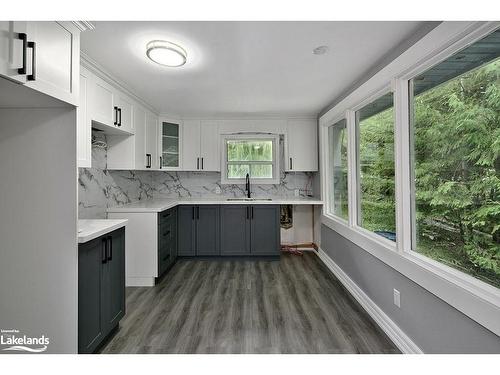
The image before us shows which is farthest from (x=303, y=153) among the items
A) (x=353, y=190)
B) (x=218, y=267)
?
(x=218, y=267)

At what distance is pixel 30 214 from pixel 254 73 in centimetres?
207

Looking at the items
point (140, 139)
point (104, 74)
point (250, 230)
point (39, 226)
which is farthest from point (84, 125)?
point (250, 230)

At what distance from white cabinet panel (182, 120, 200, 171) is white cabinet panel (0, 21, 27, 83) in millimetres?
3044

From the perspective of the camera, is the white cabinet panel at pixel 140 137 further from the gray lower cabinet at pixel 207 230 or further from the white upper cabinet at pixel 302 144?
the white upper cabinet at pixel 302 144

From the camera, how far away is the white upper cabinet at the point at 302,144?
13.8ft

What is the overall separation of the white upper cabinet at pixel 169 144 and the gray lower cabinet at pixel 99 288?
2.15m

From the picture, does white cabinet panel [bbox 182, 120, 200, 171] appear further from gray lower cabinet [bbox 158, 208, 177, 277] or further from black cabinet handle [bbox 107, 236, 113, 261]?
black cabinet handle [bbox 107, 236, 113, 261]

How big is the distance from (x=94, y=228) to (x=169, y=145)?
8.20 feet

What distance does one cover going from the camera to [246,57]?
2.17 meters

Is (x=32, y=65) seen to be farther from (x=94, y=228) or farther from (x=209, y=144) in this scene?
(x=209, y=144)

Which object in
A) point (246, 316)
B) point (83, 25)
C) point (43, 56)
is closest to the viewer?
point (43, 56)

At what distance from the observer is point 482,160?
1366 mm

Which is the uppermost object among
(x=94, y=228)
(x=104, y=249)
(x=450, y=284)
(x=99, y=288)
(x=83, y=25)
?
(x=83, y=25)
